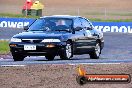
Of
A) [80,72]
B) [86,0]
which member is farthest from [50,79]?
[86,0]

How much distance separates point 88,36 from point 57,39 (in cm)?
203

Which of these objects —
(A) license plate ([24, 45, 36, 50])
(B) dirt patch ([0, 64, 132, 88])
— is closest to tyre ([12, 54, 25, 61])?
(A) license plate ([24, 45, 36, 50])

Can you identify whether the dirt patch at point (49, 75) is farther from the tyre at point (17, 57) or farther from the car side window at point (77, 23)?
the car side window at point (77, 23)

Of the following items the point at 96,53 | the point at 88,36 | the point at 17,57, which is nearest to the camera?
the point at 17,57

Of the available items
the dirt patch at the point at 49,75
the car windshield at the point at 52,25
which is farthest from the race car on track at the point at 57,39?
the dirt patch at the point at 49,75

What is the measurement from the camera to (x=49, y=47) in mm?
17094

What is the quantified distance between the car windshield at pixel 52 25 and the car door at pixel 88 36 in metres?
Result: 0.73

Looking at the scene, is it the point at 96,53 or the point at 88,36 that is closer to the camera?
the point at 88,36

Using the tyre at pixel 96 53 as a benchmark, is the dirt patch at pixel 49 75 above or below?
above

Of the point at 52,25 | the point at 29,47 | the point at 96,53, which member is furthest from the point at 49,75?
the point at 96,53

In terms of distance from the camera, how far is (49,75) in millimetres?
11539

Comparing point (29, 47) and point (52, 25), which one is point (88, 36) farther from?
point (29, 47)

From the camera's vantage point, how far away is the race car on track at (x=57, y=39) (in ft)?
56.0

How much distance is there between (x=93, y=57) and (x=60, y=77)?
8388 millimetres
